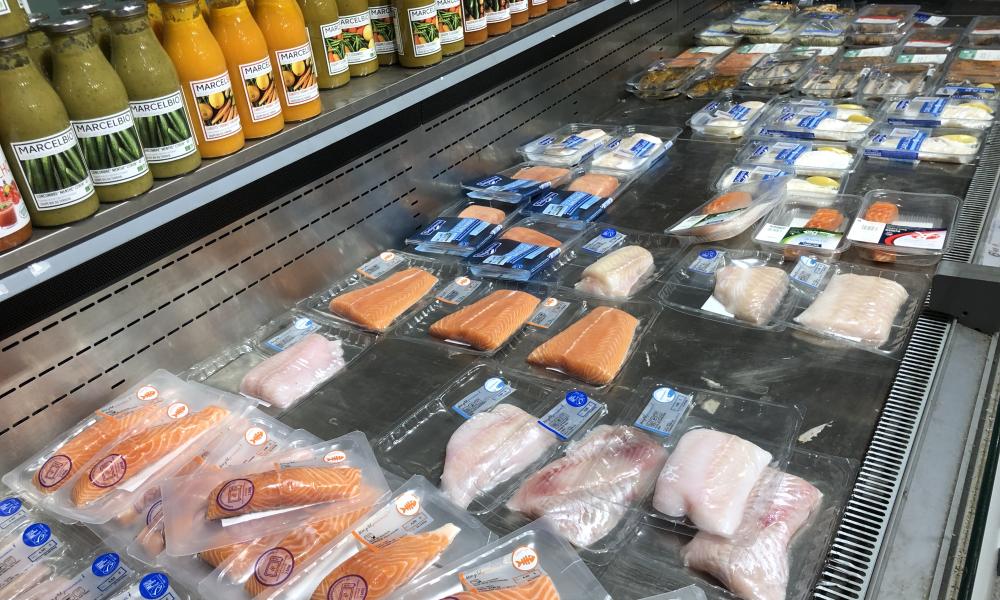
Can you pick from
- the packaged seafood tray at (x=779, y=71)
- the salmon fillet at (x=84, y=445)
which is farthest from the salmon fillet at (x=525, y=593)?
the packaged seafood tray at (x=779, y=71)

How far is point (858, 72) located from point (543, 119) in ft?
5.66

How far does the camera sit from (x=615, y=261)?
2488mm

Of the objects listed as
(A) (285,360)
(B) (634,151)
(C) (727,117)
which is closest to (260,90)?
(A) (285,360)

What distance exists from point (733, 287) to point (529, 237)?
0.79 m

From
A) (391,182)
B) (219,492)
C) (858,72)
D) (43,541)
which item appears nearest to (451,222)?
(391,182)

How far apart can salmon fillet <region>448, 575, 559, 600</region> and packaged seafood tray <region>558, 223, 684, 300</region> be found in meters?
1.18

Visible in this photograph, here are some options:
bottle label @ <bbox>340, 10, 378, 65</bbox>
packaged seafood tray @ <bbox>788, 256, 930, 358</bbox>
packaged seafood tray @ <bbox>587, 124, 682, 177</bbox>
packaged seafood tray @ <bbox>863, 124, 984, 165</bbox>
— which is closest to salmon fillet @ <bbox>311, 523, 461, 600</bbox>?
packaged seafood tray @ <bbox>788, 256, 930, 358</bbox>

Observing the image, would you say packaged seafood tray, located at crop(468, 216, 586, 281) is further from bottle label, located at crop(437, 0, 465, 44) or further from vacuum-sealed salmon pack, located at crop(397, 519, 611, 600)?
vacuum-sealed salmon pack, located at crop(397, 519, 611, 600)

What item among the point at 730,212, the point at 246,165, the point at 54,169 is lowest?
the point at 730,212

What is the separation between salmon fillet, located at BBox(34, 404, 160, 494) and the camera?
5.73ft

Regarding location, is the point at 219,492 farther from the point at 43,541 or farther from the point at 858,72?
the point at 858,72

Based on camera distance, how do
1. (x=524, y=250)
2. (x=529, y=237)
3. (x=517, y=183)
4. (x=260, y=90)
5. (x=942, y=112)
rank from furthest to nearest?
(x=942, y=112)
(x=517, y=183)
(x=529, y=237)
(x=524, y=250)
(x=260, y=90)

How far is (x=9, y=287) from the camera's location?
141 cm

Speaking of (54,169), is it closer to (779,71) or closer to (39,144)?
(39,144)
